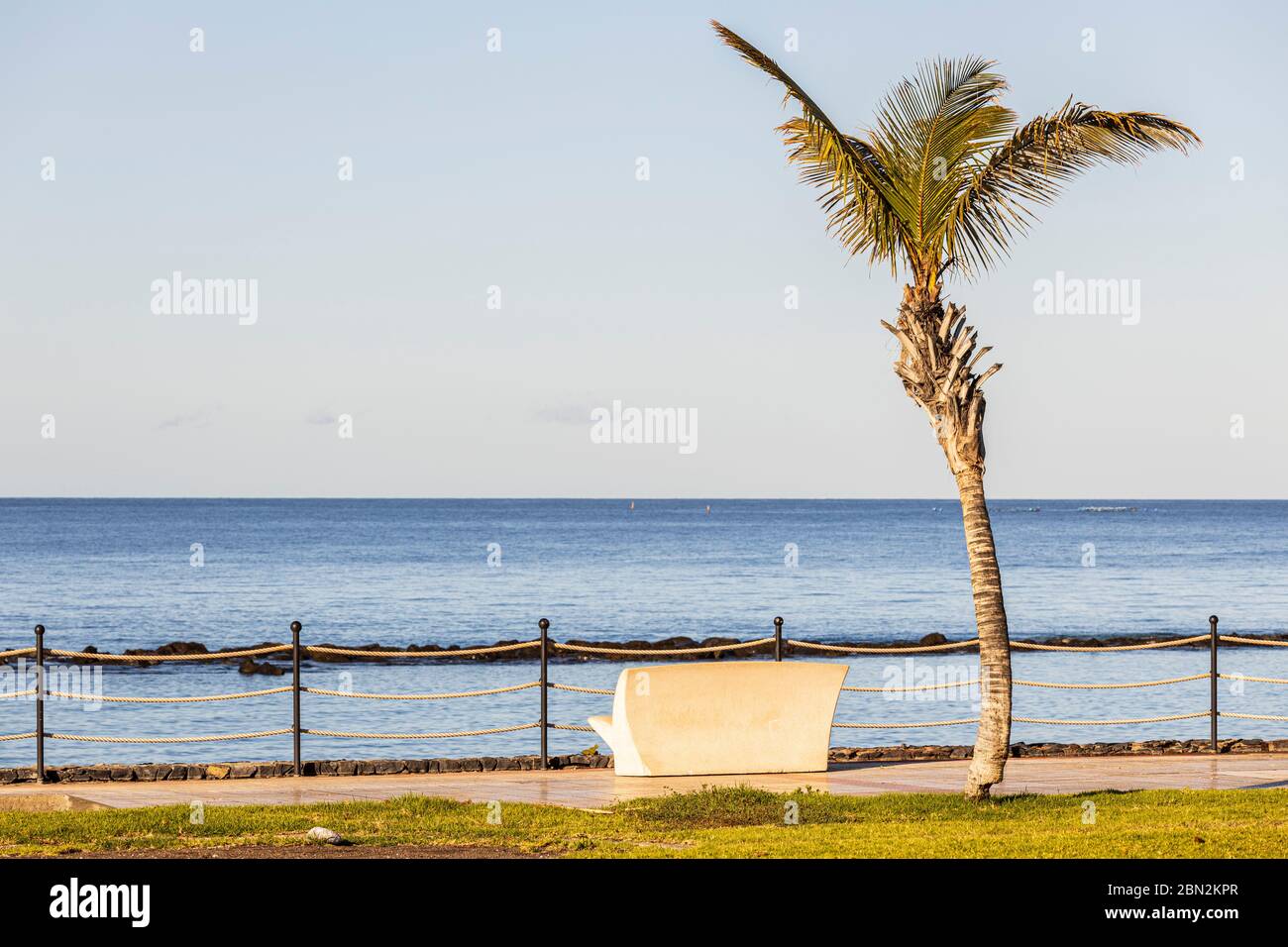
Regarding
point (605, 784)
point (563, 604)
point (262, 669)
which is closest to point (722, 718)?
point (605, 784)

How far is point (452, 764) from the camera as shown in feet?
52.7

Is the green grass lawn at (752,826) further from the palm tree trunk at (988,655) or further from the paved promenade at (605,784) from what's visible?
the paved promenade at (605,784)

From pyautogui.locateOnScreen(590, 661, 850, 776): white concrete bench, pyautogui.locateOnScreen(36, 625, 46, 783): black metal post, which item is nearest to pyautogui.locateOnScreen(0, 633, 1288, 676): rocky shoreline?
pyautogui.locateOnScreen(590, 661, 850, 776): white concrete bench

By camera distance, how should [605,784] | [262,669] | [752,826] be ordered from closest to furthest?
1. [752,826]
2. [605,784]
3. [262,669]

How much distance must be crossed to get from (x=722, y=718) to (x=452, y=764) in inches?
113

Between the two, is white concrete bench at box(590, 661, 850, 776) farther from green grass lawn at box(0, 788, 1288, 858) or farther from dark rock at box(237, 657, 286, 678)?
dark rock at box(237, 657, 286, 678)

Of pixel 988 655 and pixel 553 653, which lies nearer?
pixel 988 655

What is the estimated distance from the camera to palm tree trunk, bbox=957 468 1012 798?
508 inches

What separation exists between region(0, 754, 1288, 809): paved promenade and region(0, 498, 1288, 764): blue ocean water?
28.5 feet

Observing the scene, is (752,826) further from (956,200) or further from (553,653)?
(553,653)

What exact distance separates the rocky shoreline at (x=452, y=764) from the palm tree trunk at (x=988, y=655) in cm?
396

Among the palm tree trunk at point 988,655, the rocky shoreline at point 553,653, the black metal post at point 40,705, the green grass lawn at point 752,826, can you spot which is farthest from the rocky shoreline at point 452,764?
the rocky shoreline at point 553,653
